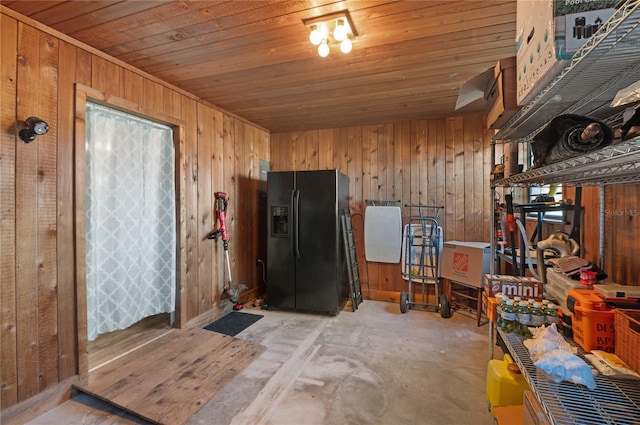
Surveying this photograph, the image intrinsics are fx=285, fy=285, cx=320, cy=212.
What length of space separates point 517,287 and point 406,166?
253 centimetres

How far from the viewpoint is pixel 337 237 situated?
3477mm

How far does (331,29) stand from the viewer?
72.1 inches

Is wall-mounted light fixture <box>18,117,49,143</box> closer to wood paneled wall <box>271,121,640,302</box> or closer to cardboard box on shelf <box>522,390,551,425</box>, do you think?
cardboard box on shelf <box>522,390,551,425</box>

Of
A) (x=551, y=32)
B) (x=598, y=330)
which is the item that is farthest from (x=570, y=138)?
(x=598, y=330)

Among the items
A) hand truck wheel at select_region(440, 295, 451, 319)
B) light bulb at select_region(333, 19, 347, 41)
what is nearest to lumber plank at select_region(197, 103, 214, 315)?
light bulb at select_region(333, 19, 347, 41)

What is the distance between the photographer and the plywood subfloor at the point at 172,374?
1.85 m

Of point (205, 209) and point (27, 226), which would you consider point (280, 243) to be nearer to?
point (205, 209)

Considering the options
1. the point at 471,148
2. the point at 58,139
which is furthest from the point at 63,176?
the point at 471,148

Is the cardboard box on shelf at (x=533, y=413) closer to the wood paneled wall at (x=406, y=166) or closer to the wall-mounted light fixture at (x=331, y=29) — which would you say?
the wall-mounted light fixture at (x=331, y=29)

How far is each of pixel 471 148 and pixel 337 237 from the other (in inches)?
81.0

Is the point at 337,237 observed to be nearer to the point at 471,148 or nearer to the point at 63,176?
the point at 471,148

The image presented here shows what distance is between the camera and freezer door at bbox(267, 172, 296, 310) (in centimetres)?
361

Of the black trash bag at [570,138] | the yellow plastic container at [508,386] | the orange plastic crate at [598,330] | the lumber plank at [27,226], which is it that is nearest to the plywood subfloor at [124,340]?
the lumber plank at [27,226]

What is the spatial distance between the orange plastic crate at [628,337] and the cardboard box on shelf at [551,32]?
899 mm
